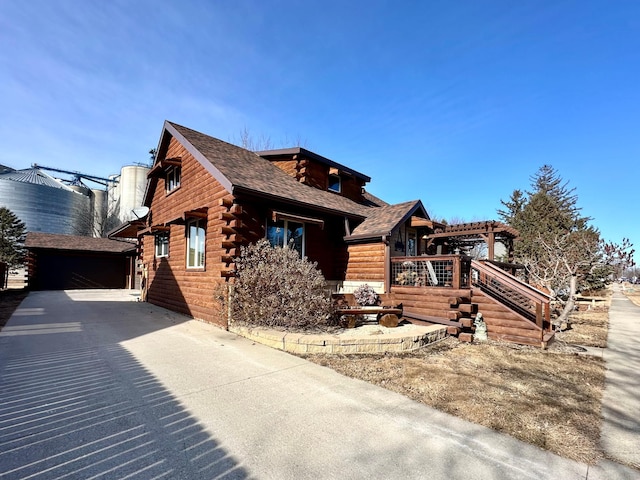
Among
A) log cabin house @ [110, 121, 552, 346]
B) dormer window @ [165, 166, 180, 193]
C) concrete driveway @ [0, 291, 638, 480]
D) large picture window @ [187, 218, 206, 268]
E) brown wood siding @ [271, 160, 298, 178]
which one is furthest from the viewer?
brown wood siding @ [271, 160, 298, 178]

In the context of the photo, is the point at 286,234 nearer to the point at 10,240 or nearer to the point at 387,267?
the point at 387,267

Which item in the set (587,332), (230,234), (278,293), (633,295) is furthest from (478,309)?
(633,295)

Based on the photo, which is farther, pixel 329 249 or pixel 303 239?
pixel 329 249

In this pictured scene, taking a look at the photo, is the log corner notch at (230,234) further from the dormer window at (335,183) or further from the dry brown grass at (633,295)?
the dry brown grass at (633,295)

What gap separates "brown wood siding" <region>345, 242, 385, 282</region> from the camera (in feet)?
34.1

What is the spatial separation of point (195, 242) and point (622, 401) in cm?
1020

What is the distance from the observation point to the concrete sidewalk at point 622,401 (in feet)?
9.66

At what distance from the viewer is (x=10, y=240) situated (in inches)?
1062

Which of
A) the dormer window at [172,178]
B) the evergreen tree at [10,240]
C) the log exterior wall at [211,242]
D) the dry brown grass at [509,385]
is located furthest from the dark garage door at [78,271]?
the dry brown grass at [509,385]

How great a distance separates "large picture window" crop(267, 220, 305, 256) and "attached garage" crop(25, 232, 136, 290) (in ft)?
55.9

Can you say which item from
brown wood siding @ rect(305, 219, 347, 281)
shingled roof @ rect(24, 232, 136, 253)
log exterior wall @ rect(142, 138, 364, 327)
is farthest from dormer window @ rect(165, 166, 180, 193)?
shingled roof @ rect(24, 232, 136, 253)

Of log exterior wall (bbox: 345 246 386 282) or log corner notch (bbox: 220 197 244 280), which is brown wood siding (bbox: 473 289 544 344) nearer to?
log exterior wall (bbox: 345 246 386 282)

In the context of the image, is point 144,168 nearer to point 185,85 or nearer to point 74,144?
point 74,144

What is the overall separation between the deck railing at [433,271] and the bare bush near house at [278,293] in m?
3.16
